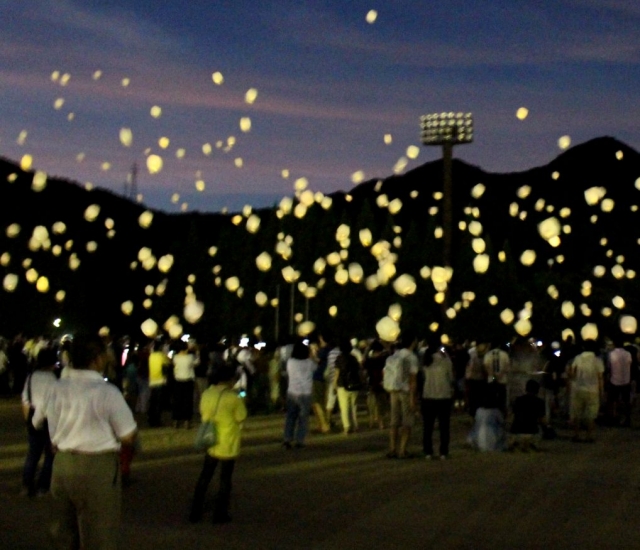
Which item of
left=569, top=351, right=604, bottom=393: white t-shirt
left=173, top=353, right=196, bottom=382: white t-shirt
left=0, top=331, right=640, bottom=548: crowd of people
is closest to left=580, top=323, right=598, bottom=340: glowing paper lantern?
left=0, top=331, right=640, bottom=548: crowd of people

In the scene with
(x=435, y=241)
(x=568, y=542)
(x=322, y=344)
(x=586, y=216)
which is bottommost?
(x=568, y=542)

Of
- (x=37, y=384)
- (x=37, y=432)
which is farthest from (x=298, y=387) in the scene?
(x=37, y=384)

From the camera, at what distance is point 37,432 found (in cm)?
1271

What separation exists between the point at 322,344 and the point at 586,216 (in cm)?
10148

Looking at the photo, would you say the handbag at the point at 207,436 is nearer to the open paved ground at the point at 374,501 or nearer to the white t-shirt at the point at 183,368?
the open paved ground at the point at 374,501

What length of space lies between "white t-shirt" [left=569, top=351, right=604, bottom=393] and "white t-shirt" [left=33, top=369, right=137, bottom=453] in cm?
1485

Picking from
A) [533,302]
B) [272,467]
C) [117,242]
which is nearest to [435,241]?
[533,302]

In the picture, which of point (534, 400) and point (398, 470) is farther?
point (534, 400)

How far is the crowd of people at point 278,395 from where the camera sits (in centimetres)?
691

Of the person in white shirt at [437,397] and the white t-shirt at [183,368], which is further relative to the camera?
the white t-shirt at [183,368]

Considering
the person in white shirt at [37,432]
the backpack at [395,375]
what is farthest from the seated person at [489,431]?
the person in white shirt at [37,432]

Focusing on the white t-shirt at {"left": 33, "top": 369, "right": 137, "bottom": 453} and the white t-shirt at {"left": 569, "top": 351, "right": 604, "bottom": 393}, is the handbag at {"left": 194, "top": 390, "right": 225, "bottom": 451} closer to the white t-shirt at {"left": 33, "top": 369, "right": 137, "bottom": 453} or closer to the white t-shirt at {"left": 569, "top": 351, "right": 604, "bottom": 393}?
the white t-shirt at {"left": 33, "top": 369, "right": 137, "bottom": 453}

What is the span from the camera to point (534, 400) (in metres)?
18.1

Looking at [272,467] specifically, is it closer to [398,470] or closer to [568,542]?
[398,470]
